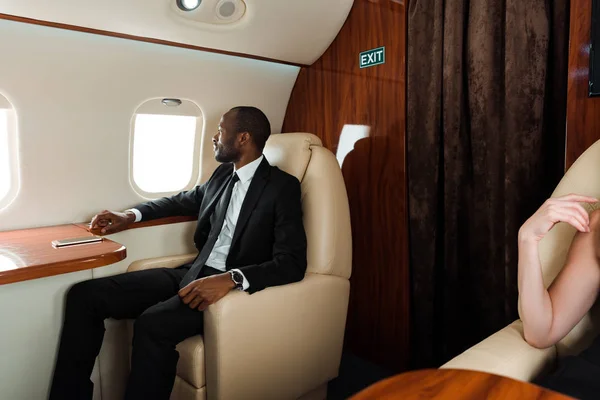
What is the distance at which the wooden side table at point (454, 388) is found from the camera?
926mm

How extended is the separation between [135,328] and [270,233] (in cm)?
71

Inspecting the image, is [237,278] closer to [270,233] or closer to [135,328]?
[270,233]

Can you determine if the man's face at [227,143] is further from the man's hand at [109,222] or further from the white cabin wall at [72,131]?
the man's hand at [109,222]

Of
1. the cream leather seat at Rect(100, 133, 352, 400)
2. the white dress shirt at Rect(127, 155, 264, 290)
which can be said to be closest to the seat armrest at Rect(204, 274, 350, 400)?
the cream leather seat at Rect(100, 133, 352, 400)

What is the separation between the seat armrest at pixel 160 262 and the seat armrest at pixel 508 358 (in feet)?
5.61

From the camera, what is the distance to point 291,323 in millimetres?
2051

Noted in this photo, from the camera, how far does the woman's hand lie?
4.08 ft

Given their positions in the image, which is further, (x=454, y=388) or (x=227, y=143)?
(x=227, y=143)

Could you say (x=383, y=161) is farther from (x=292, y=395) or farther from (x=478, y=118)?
(x=292, y=395)

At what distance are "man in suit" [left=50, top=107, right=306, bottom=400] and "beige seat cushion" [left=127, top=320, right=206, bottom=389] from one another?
4cm

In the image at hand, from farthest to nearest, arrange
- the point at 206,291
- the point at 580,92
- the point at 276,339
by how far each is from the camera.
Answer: the point at 276,339 < the point at 206,291 < the point at 580,92

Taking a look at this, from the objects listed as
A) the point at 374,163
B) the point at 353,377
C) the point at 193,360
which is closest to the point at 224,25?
the point at 374,163

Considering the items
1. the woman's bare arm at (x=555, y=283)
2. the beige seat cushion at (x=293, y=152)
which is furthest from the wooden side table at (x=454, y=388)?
the beige seat cushion at (x=293, y=152)

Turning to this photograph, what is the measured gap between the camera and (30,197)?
2.36 m
